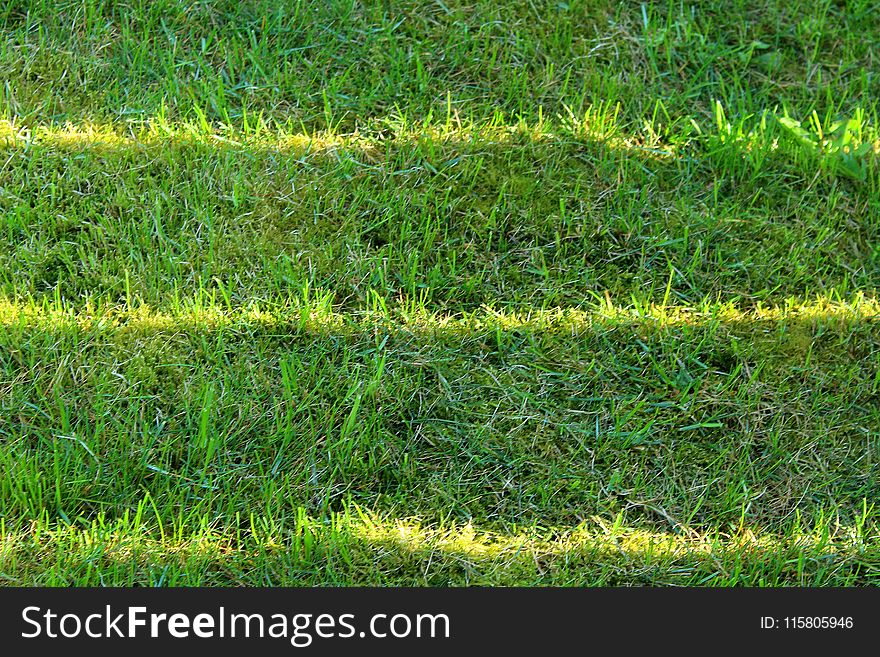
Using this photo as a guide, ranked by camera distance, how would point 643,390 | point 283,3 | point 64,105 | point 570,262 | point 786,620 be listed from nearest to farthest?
point 786,620 < point 643,390 < point 570,262 < point 64,105 < point 283,3

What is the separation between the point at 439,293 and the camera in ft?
8.96

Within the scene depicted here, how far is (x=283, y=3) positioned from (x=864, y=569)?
2.49 meters

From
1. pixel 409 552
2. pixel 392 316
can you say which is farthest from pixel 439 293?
pixel 409 552

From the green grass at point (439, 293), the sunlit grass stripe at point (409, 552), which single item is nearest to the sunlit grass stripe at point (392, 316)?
the green grass at point (439, 293)

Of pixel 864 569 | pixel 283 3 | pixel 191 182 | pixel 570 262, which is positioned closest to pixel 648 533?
pixel 864 569

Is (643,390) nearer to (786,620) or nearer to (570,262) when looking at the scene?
(570,262)

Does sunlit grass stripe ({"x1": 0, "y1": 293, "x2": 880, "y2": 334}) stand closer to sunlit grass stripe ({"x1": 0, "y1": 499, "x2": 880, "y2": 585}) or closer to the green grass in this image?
the green grass

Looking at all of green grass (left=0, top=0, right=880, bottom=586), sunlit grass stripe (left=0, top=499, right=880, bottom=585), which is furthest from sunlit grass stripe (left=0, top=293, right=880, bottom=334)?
sunlit grass stripe (left=0, top=499, right=880, bottom=585)

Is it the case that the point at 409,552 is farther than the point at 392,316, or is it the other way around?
the point at 392,316

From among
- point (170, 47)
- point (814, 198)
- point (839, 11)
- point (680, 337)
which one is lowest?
point (680, 337)

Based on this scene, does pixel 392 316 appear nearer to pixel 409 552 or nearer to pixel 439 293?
pixel 439 293

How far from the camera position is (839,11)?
11.3 ft

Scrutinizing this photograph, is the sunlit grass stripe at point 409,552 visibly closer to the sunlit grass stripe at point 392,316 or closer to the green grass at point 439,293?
the green grass at point 439,293

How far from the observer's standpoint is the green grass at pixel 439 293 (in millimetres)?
2293
